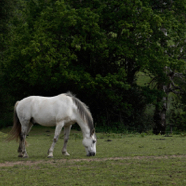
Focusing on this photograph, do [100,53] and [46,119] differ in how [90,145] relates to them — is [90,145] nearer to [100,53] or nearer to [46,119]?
[46,119]

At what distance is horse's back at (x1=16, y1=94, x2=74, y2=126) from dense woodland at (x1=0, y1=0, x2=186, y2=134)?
9.56 m

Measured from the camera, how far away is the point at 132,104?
24.8 m

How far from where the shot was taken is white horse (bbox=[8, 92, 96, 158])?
10.2 meters

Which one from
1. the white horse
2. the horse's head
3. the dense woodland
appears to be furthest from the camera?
the dense woodland

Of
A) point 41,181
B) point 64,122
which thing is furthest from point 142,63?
point 41,181

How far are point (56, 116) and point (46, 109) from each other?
41 centimetres

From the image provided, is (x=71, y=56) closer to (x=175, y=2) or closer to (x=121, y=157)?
(x=175, y=2)

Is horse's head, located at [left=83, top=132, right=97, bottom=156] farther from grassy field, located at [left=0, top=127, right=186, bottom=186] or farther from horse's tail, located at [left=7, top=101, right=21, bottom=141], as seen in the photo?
horse's tail, located at [left=7, top=101, right=21, bottom=141]

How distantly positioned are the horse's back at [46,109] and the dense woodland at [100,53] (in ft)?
31.4

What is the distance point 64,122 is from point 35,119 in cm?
103

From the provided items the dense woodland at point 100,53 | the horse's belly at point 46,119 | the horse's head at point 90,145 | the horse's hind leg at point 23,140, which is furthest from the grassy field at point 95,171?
the dense woodland at point 100,53

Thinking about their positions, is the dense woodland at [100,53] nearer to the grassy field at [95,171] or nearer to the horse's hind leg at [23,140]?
the horse's hind leg at [23,140]

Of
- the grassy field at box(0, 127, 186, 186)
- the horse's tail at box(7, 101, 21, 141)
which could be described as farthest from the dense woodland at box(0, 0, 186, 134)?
the grassy field at box(0, 127, 186, 186)

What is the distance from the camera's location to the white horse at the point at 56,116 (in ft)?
33.4
